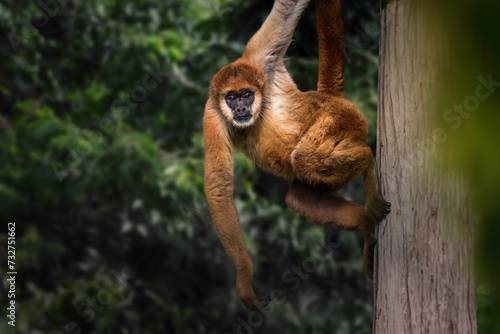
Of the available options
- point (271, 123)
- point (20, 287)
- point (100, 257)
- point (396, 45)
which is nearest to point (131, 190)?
point (100, 257)

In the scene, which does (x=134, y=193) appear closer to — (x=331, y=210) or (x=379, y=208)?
(x=331, y=210)

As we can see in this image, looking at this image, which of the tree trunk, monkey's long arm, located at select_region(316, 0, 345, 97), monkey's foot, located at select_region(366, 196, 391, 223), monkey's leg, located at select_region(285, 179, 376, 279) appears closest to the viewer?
the tree trunk

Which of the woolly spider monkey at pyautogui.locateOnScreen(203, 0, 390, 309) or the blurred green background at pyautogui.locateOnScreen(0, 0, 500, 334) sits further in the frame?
the blurred green background at pyautogui.locateOnScreen(0, 0, 500, 334)

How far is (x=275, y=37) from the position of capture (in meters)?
3.95

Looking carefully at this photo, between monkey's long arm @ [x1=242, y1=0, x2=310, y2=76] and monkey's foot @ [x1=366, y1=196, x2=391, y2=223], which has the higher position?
monkey's long arm @ [x1=242, y1=0, x2=310, y2=76]

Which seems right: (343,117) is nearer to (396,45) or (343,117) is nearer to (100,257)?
(396,45)

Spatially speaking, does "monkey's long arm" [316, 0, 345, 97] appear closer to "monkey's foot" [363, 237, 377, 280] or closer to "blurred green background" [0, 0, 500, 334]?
"monkey's foot" [363, 237, 377, 280]

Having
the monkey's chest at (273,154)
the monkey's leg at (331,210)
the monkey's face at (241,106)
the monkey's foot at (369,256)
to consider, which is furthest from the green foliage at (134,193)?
the monkey's foot at (369,256)

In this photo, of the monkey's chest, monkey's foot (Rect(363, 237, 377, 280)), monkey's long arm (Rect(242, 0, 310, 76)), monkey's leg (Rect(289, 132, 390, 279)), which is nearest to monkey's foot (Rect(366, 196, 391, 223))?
monkey's leg (Rect(289, 132, 390, 279))

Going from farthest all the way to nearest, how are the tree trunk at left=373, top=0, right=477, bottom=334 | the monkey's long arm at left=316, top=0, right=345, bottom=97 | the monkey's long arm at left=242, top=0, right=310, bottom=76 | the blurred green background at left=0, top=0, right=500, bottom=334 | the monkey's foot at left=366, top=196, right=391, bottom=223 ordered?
the blurred green background at left=0, top=0, right=500, bottom=334 → the monkey's long arm at left=242, top=0, right=310, bottom=76 → the monkey's long arm at left=316, top=0, right=345, bottom=97 → the monkey's foot at left=366, top=196, right=391, bottom=223 → the tree trunk at left=373, top=0, right=477, bottom=334

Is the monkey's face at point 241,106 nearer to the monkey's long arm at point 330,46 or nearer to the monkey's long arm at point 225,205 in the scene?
the monkey's long arm at point 225,205

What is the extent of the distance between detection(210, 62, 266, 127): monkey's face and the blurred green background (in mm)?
2948

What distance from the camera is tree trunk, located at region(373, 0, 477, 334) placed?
290 cm

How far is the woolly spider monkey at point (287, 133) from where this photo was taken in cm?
355
